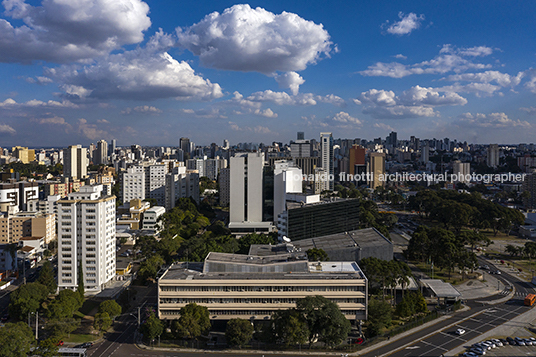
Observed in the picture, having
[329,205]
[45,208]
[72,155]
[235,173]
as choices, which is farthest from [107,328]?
[72,155]

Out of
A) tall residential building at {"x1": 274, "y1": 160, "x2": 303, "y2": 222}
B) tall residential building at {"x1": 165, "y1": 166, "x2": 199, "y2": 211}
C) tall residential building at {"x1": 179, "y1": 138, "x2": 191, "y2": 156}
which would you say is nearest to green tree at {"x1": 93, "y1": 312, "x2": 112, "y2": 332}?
tall residential building at {"x1": 274, "y1": 160, "x2": 303, "y2": 222}

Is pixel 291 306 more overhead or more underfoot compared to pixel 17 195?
more underfoot

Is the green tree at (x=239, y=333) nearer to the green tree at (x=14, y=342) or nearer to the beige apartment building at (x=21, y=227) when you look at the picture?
the green tree at (x=14, y=342)

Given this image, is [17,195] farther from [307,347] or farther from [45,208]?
[307,347]

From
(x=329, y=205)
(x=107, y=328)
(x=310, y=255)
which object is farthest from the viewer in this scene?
(x=329, y=205)

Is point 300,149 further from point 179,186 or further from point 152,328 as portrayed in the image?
point 152,328

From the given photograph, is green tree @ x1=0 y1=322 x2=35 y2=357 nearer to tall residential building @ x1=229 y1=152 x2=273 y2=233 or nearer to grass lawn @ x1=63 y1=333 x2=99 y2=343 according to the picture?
grass lawn @ x1=63 y1=333 x2=99 y2=343
